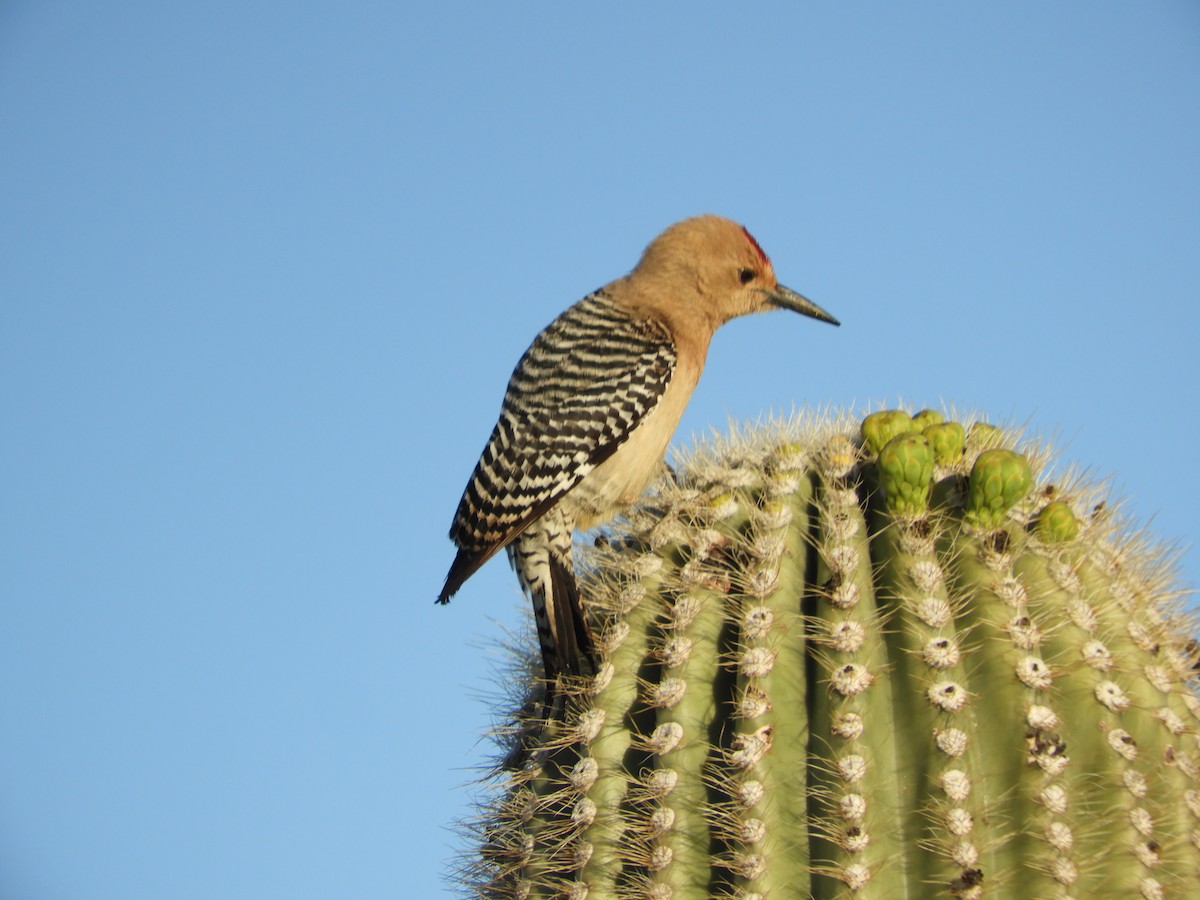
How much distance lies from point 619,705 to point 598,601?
40 centimetres

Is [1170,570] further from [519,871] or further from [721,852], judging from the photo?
[519,871]

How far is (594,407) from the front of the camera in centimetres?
454

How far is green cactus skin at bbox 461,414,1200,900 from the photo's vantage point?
8.05 feet

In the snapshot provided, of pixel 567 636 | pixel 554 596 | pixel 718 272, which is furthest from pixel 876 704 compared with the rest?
pixel 718 272

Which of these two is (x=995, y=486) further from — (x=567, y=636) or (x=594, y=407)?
(x=594, y=407)

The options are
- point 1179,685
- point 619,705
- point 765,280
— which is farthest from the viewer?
point 765,280

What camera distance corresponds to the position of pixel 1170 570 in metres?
3.07

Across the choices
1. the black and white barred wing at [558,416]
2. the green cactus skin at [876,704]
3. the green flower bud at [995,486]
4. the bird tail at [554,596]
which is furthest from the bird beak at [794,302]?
the green flower bud at [995,486]

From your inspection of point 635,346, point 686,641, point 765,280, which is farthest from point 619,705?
point 765,280

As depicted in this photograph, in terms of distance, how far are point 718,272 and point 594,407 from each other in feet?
3.40

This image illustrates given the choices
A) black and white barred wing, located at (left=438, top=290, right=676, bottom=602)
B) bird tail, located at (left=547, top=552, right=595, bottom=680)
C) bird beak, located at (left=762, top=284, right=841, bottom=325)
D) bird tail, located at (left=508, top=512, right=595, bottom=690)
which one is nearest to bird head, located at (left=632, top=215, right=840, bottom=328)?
bird beak, located at (left=762, top=284, right=841, bottom=325)

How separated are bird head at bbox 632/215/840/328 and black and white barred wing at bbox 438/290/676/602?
0.32m

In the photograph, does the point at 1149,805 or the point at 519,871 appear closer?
the point at 1149,805

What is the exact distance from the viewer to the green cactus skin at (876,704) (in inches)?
96.6
